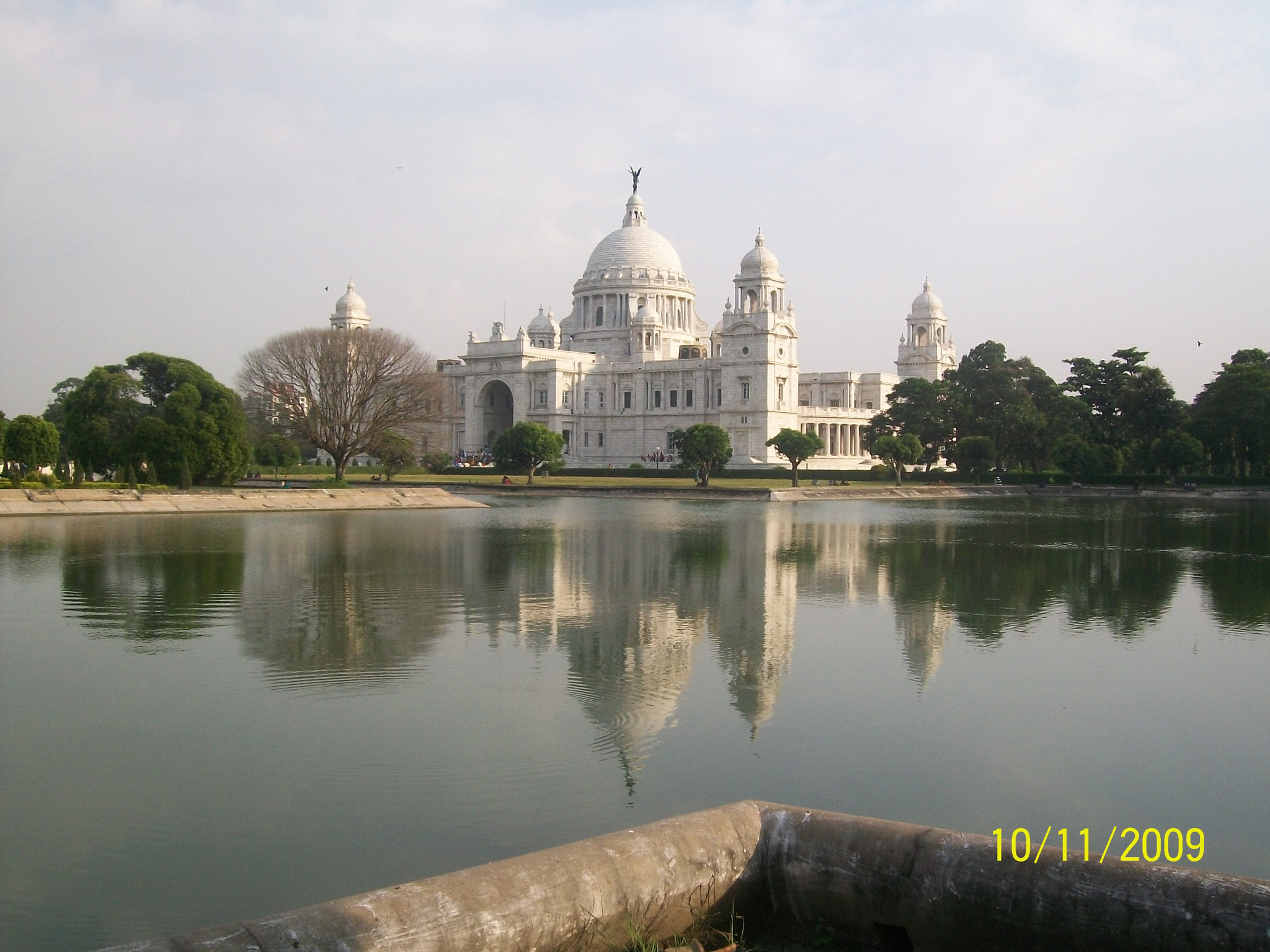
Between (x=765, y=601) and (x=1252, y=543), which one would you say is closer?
(x=765, y=601)

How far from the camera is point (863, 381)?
97.9m

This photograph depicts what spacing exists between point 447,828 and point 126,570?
45.6 feet

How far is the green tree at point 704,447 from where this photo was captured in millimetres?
57625

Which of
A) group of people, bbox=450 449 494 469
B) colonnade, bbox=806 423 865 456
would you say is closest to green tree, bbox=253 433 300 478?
group of people, bbox=450 449 494 469

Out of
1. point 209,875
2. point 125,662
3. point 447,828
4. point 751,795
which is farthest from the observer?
point 125,662

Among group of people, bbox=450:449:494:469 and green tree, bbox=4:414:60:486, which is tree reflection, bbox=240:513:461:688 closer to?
green tree, bbox=4:414:60:486

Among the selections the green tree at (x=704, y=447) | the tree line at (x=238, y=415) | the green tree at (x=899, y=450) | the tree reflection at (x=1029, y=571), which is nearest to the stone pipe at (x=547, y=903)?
the tree reflection at (x=1029, y=571)

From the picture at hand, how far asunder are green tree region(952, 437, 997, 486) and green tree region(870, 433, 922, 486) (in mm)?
2351

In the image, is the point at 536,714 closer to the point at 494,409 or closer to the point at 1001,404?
the point at 1001,404

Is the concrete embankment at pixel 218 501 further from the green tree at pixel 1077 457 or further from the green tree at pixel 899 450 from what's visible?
the green tree at pixel 1077 457

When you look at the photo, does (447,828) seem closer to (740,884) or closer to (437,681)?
(740,884)

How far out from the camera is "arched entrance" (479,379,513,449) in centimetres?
9469

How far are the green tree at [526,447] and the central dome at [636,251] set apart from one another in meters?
44.0

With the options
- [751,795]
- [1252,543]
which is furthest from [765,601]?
[1252,543]
